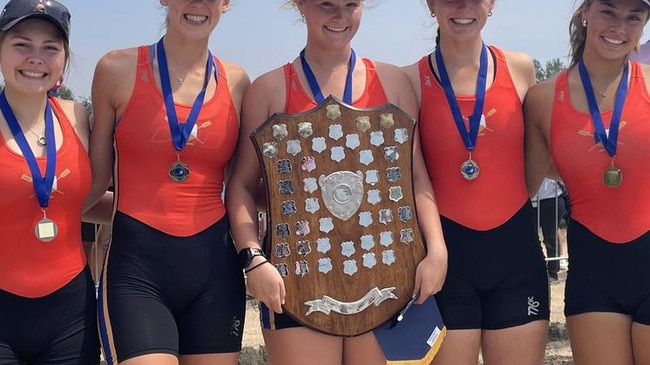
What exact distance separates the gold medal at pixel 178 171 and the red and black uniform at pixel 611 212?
1828 mm

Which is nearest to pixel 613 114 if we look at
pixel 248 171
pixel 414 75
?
pixel 414 75

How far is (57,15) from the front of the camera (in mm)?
3342

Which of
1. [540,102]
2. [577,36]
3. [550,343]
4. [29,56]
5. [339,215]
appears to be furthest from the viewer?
[550,343]

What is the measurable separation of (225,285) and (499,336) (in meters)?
1.35

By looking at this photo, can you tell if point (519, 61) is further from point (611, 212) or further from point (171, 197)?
point (171, 197)

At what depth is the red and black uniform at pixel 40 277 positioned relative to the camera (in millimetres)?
3180

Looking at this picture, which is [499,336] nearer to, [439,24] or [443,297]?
[443,297]

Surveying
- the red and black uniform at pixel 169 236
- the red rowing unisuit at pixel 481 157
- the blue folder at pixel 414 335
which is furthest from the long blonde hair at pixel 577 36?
the red and black uniform at pixel 169 236

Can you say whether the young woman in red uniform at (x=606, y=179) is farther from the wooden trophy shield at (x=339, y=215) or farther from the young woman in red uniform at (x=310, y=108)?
the wooden trophy shield at (x=339, y=215)

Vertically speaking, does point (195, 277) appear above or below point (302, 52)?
below

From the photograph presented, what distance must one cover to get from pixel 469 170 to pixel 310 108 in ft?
2.79

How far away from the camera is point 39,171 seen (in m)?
3.22

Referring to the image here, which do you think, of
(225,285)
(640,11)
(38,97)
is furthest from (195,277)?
(640,11)

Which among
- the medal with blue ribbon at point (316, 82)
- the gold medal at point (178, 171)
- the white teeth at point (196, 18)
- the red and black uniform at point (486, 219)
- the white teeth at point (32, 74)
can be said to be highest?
the white teeth at point (196, 18)
